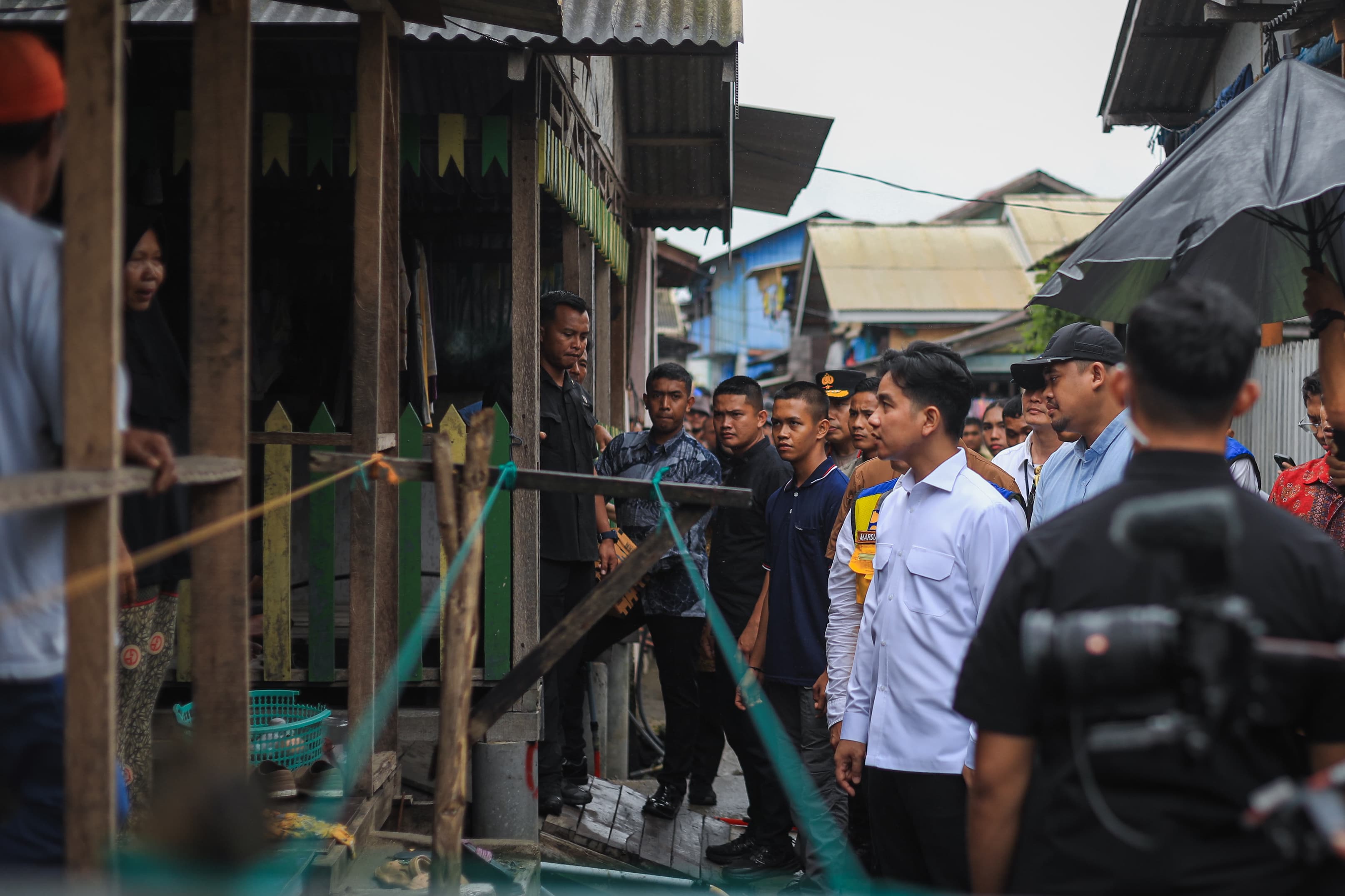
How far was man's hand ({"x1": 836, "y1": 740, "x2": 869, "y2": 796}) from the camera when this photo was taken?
356 cm

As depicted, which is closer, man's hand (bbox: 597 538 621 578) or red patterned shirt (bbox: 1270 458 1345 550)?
red patterned shirt (bbox: 1270 458 1345 550)

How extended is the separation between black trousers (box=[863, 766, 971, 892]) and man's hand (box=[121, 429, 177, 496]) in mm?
2183

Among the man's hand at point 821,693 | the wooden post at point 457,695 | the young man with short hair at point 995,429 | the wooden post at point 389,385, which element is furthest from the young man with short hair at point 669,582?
the young man with short hair at point 995,429

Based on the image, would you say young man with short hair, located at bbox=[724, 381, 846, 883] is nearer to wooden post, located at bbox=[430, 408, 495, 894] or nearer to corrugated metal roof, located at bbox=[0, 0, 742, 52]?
corrugated metal roof, located at bbox=[0, 0, 742, 52]

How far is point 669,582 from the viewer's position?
18.4 feet

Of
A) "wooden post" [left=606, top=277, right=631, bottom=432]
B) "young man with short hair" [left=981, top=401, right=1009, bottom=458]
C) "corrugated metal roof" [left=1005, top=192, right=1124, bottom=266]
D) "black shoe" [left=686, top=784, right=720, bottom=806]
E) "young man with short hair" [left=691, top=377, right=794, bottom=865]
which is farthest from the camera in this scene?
"corrugated metal roof" [left=1005, top=192, right=1124, bottom=266]

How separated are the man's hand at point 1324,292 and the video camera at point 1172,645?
2.30m

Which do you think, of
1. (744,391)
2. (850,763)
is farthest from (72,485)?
(744,391)

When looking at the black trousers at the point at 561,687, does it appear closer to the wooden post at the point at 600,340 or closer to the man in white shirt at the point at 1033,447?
the man in white shirt at the point at 1033,447

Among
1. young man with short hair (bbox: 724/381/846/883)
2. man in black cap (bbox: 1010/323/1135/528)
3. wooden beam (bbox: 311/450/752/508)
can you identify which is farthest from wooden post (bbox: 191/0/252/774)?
young man with short hair (bbox: 724/381/846/883)

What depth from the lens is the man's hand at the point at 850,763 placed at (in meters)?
3.56

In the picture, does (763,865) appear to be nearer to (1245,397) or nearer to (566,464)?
(566,464)

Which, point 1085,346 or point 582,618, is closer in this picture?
point 582,618

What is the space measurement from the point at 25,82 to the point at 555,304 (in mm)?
3594
